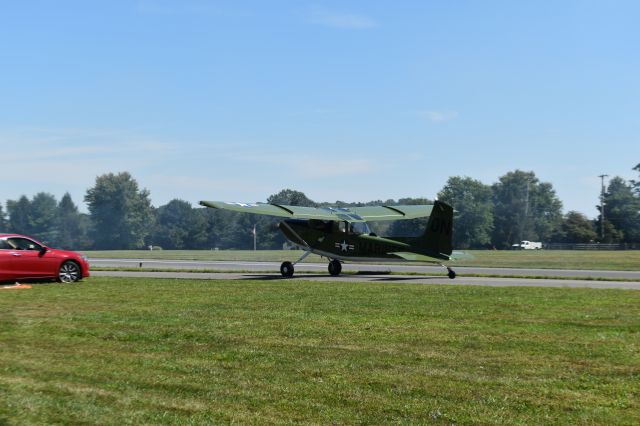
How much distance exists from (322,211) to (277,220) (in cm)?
9705

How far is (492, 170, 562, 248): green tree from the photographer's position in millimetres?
139000

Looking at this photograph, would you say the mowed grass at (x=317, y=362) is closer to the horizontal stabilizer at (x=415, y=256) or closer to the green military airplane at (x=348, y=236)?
the horizontal stabilizer at (x=415, y=256)

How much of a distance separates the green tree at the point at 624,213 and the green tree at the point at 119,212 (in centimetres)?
9456

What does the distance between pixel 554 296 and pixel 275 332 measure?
1043 cm

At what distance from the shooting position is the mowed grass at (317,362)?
760 centimetres

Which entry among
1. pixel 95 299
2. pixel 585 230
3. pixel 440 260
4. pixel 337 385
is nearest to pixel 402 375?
pixel 337 385

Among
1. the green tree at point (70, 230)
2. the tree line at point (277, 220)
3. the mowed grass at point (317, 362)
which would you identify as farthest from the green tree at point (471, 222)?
the mowed grass at point (317, 362)

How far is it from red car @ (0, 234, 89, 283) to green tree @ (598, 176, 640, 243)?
107364 mm

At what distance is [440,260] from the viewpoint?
2939 cm

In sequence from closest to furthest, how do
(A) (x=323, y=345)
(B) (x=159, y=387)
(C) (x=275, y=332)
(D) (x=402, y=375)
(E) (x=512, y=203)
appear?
(B) (x=159, y=387) < (D) (x=402, y=375) < (A) (x=323, y=345) < (C) (x=275, y=332) < (E) (x=512, y=203)

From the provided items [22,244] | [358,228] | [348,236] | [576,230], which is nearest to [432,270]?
[358,228]

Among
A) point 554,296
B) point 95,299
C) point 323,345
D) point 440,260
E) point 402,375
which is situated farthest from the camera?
point 440,260

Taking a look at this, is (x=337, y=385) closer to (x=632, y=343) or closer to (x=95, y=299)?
(x=632, y=343)

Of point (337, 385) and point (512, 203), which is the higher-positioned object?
point (512, 203)
